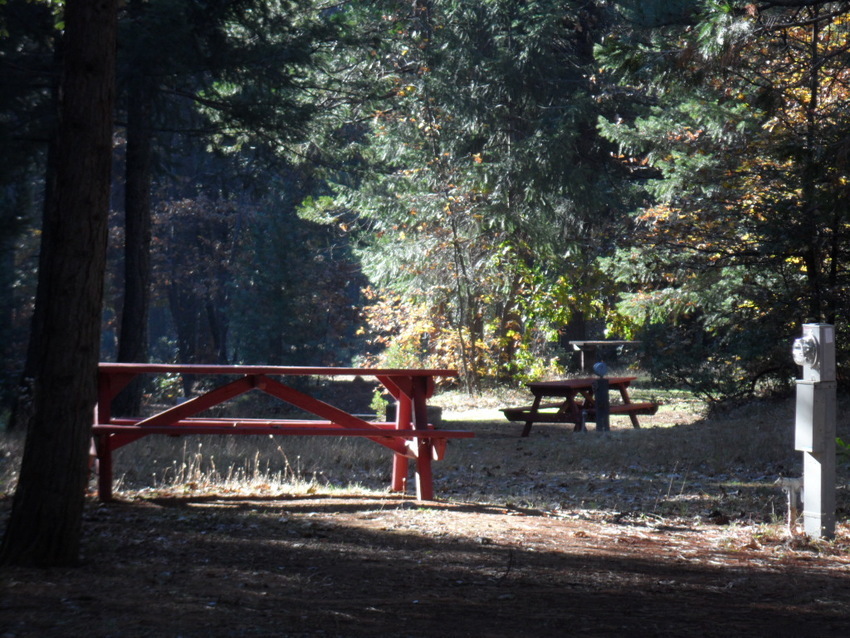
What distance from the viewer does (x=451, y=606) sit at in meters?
4.53

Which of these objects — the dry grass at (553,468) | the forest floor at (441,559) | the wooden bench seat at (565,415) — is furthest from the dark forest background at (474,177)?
the forest floor at (441,559)

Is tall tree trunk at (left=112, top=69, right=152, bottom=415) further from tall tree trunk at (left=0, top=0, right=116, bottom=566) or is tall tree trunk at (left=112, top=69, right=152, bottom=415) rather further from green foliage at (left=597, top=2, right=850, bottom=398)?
tall tree trunk at (left=0, top=0, right=116, bottom=566)

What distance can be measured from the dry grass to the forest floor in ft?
0.18

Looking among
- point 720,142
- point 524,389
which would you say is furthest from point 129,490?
point 524,389

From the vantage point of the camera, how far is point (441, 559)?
5.57 m

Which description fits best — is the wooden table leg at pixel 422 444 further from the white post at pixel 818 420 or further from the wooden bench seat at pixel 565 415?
the wooden bench seat at pixel 565 415

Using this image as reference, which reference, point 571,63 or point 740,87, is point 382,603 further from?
point 571,63

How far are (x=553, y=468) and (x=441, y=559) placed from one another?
5158mm

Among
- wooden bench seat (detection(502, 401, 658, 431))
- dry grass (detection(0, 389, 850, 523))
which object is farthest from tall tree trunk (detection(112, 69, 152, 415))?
→ wooden bench seat (detection(502, 401, 658, 431))

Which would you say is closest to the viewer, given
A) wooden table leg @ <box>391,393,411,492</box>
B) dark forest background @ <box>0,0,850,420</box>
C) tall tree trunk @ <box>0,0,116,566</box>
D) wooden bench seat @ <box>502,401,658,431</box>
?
tall tree trunk @ <box>0,0,116,566</box>

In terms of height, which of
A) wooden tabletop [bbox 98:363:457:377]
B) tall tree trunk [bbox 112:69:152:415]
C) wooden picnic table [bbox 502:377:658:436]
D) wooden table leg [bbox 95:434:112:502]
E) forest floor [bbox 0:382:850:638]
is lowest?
forest floor [bbox 0:382:850:638]

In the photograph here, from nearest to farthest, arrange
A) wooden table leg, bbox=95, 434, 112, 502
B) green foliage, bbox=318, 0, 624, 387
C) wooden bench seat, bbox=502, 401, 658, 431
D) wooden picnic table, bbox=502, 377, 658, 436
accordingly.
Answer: wooden table leg, bbox=95, 434, 112, 502
wooden picnic table, bbox=502, 377, 658, 436
wooden bench seat, bbox=502, 401, 658, 431
green foliage, bbox=318, 0, 624, 387

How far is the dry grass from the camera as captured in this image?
26.7 ft

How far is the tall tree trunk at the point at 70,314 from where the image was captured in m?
4.88
